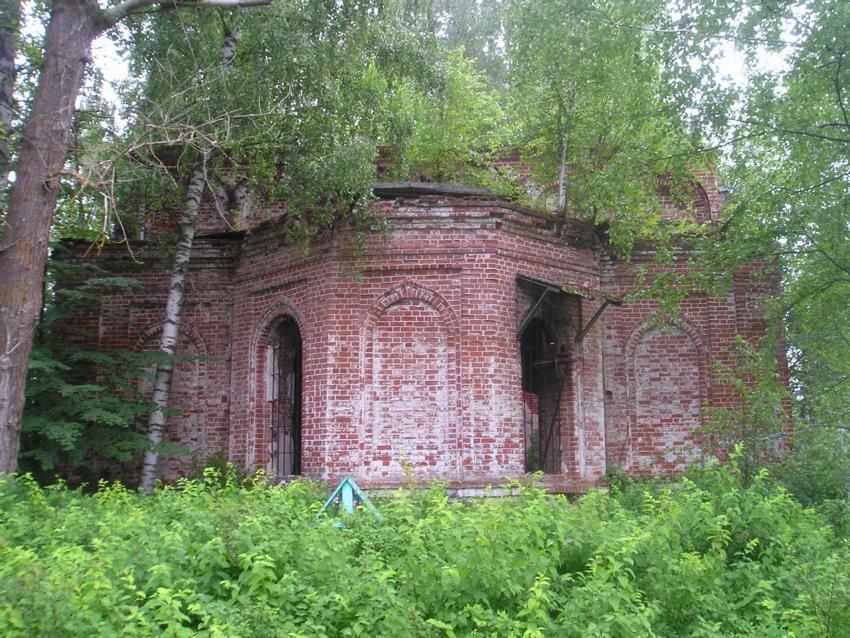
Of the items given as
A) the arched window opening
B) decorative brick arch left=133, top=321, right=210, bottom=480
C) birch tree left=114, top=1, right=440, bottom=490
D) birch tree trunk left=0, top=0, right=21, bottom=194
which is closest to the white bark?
birch tree left=114, top=1, right=440, bottom=490

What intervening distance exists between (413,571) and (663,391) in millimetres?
9081

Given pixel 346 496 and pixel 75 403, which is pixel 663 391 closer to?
pixel 346 496

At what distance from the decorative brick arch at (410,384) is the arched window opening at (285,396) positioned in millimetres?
1870

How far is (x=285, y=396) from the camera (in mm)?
13133

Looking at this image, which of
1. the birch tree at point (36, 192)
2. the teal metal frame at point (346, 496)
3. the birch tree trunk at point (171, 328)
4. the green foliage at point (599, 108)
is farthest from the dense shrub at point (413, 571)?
the green foliage at point (599, 108)

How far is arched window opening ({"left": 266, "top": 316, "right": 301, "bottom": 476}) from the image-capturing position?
42.2ft

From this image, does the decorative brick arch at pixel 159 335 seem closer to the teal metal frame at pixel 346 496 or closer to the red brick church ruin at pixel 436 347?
the red brick church ruin at pixel 436 347

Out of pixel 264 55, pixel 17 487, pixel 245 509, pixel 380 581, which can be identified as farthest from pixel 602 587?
pixel 264 55

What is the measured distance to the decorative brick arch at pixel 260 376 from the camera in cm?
1272

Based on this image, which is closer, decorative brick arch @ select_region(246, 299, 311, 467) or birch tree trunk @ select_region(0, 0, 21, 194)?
birch tree trunk @ select_region(0, 0, 21, 194)

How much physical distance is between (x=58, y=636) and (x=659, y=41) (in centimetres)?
1058

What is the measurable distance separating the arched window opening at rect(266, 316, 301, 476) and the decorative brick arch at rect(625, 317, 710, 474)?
18.3 feet

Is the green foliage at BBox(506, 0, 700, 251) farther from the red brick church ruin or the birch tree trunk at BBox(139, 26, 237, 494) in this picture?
the birch tree trunk at BBox(139, 26, 237, 494)

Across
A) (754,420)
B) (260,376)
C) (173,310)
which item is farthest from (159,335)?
(754,420)
